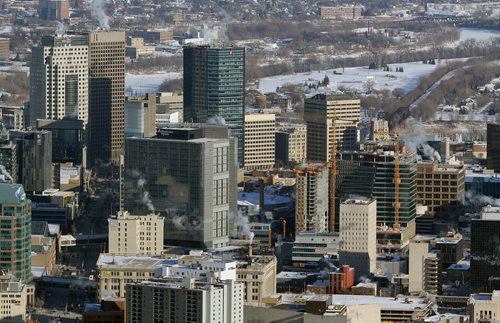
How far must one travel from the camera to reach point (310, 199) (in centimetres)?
3797

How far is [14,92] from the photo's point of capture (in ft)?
185

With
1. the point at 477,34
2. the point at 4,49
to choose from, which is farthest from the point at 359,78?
the point at 477,34

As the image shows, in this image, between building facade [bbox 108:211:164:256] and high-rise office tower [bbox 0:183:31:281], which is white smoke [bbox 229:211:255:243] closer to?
building facade [bbox 108:211:164:256]

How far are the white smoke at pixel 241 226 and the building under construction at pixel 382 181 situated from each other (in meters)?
1.70

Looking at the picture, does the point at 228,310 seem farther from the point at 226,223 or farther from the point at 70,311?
the point at 226,223

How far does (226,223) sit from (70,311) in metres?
4.41

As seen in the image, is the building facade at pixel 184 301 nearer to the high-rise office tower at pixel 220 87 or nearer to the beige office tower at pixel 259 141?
the high-rise office tower at pixel 220 87

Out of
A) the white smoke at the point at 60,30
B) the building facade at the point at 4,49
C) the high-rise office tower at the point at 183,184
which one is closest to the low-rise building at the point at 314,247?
the high-rise office tower at the point at 183,184

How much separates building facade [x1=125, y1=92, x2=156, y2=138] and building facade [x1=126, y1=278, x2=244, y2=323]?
15981mm

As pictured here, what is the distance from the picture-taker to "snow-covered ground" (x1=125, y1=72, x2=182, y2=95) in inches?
2231

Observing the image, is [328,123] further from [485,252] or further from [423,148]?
[485,252]

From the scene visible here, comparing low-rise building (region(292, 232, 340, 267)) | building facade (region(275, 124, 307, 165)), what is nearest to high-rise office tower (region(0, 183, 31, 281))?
low-rise building (region(292, 232, 340, 267))

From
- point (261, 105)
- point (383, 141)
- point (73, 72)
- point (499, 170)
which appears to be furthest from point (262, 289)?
point (261, 105)

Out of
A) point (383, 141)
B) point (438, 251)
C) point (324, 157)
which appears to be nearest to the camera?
point (438, 251)
